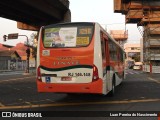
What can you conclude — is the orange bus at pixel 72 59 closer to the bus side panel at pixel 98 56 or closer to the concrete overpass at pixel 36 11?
the bus side panel at pixel 98 56

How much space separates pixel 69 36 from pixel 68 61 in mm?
938

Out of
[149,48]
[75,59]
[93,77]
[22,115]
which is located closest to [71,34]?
[75,59]

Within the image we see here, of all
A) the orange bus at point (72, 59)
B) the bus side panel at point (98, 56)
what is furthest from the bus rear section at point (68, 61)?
the bus side panel at point (98, 56)

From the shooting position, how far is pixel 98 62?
40.0 ft

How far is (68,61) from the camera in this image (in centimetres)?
1243

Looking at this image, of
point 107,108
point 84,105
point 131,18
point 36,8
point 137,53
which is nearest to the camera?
point 107,108

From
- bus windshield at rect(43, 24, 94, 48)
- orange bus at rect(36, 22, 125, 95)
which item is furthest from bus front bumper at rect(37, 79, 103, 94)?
bus windshield at rect(43, 24, 94, 48)

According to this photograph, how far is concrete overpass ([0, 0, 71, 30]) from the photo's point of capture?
28.4 meters

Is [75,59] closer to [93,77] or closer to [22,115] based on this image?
[93,77]

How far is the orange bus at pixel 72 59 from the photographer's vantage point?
12188 mm

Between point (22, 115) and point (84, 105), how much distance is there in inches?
129

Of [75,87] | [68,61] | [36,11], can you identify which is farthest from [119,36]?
[75,87]

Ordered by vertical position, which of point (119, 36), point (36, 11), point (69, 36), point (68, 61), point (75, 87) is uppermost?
point (119, 36)

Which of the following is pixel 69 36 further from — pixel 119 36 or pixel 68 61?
pixel 119 36
